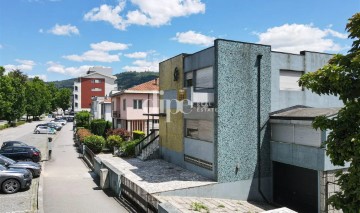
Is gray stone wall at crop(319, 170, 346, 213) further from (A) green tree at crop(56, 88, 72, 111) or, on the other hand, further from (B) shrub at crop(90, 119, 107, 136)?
(A) green tree at crop(56, 88, 72, 111)

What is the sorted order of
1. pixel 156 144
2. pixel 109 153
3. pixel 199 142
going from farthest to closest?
pixel 109 153 < pixel 156 144 < pixel 199 142

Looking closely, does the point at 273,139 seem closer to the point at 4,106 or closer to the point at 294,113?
the point at 294,113

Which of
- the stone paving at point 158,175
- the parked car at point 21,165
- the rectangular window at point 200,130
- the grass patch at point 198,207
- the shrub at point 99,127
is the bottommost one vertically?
the grass patch at point 198,207

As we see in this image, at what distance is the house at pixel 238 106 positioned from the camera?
1623 cm

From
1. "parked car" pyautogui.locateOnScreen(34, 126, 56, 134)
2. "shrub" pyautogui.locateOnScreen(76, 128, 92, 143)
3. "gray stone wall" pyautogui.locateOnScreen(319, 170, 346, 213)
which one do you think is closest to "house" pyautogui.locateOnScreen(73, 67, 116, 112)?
"parked car" pyautogui.locateOnScreen(34, 126, 56, 134)

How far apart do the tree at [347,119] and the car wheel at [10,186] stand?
15.2 meters

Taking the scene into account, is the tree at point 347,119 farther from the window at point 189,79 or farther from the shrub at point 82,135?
the shrub at point 82,135

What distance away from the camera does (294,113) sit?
16547mm

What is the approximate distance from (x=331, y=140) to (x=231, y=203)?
9531 millimetres

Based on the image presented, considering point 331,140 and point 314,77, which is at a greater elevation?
point 314,77

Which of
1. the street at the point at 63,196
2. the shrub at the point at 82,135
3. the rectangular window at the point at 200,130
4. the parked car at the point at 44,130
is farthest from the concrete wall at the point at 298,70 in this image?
the parked car at the point at 44,130

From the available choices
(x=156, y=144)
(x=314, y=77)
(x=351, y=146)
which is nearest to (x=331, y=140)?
(x=351, y=146)

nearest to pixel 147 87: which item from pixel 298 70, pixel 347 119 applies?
pixel 298 70

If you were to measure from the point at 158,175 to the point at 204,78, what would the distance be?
6.31 meters
